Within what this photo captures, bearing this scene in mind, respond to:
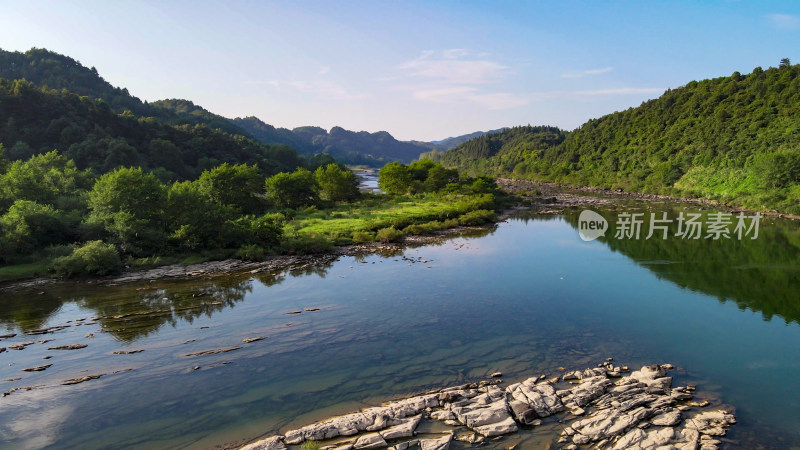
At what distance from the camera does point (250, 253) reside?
1316 inches

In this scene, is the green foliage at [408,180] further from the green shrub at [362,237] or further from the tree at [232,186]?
the green shrub at [362,237]

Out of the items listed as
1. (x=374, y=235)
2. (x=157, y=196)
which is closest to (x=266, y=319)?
(x=157, y=196)

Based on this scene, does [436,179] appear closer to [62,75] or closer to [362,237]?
[362,237]

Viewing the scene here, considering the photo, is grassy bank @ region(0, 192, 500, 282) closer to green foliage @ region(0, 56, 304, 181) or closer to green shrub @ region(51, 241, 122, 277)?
green shrub @ region(51, 241, 122, 277)

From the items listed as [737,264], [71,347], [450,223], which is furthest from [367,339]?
[450,223]

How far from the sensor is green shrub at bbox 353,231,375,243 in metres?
41.0

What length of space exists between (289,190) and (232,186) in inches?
381

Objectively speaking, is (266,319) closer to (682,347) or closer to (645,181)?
(682,347)

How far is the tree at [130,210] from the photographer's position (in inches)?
1224

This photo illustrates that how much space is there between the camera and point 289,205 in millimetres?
56625

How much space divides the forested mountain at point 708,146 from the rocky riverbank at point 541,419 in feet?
177

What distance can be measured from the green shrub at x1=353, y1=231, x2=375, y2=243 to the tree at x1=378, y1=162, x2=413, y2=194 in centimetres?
3713

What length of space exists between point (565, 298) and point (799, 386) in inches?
424

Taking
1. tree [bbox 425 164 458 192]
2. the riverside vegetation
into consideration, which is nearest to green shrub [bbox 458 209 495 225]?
the riverside vegetation
